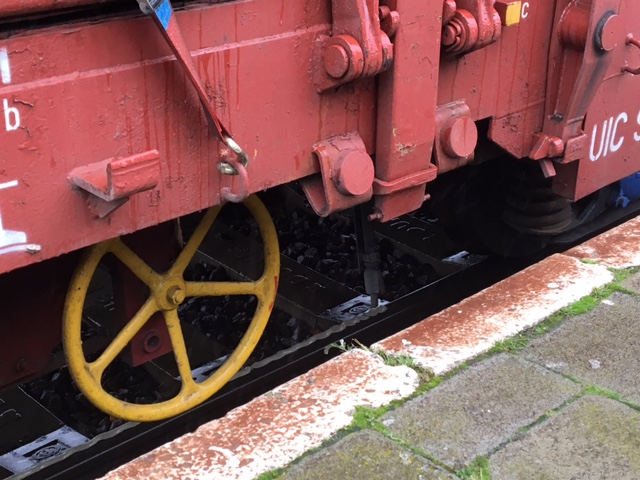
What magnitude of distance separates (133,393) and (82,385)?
1.01 m

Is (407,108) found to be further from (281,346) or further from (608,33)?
(281,346)

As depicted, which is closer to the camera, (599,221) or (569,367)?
(569,367)

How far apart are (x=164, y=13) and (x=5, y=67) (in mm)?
386

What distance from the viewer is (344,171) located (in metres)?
2.81

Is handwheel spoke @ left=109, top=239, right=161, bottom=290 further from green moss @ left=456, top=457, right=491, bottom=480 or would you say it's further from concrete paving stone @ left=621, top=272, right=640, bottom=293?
concrete paving stone @ left=621, top=272, right=640, bottom=293

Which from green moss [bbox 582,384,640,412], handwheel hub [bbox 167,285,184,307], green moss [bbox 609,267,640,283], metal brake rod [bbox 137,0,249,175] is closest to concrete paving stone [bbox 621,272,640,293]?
green moss [bbox 609,267,640,283]

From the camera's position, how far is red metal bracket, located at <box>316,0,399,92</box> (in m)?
2.60

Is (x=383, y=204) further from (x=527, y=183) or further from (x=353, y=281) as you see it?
(x=353, y=281)

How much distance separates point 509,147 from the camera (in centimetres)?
347

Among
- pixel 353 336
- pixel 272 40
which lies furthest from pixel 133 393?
pixel 272 40

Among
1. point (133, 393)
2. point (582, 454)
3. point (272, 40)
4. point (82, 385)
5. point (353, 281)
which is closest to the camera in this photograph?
point (582, 454)

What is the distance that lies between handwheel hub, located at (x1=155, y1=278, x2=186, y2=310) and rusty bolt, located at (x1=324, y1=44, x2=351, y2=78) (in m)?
0.95

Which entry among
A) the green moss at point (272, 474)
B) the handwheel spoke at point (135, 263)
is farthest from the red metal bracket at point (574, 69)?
the green moss at point (272, 474)

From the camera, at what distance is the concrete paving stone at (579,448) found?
84.4 inches
